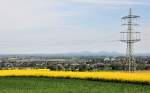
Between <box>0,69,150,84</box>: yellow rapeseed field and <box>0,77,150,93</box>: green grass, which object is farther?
<box>0,69,150,84</box>: yellow rapeseed field

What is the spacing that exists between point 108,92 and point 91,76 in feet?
48.4

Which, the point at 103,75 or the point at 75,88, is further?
the point at 103,75

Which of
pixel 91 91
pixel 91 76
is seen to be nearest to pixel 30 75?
pixel 91 76

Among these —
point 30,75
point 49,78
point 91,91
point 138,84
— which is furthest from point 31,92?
point 30,75

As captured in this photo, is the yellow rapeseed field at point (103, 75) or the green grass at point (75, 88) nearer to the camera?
the green grass at point (75, 88)

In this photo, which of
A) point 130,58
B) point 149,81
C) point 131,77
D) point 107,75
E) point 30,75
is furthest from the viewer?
point 30,75

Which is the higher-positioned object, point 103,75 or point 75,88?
point 103,75

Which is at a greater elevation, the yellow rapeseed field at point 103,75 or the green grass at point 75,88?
the yellow rapeseed field at point 103,75

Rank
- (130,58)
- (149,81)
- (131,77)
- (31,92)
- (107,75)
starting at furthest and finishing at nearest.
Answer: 1. (130,58)
2. (107,75)
3. (131,77)
4. (149,81)
5. (31,92)

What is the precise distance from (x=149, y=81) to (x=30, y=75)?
1984cm

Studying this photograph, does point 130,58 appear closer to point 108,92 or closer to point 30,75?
point 30,75

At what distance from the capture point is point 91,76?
49875mm

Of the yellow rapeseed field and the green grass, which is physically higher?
the yellow rapeseed field

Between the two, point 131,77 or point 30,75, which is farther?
point 30,75
